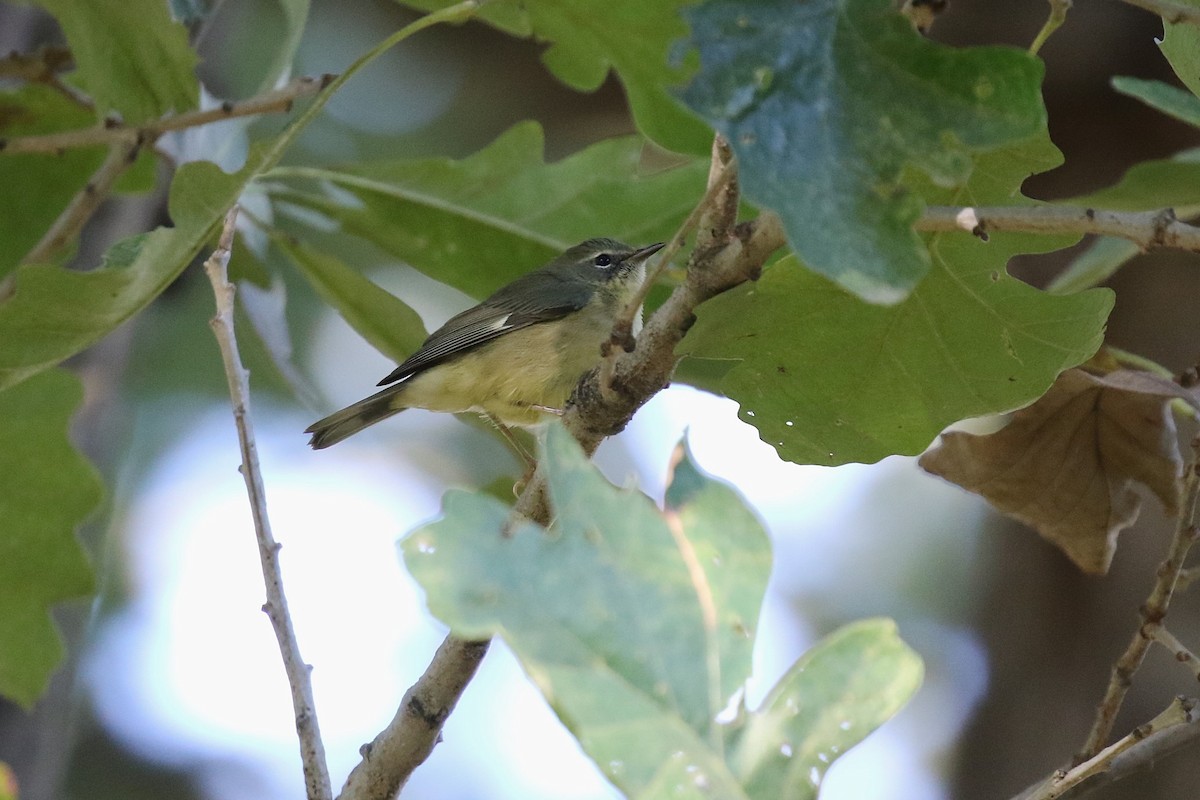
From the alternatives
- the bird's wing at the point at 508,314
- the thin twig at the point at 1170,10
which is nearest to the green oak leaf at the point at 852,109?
the thin twig at the point at 1170,10

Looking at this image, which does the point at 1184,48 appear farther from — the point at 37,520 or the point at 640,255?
the point at 640,255

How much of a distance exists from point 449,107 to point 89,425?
13.3ft

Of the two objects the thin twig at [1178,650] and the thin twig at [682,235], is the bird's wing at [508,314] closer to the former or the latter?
the thin twig at [682,235]

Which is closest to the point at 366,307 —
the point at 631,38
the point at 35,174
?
the point at 631,38

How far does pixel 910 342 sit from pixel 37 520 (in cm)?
224

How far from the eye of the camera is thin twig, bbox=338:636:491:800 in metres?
2.13

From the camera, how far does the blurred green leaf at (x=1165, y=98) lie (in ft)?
6.88

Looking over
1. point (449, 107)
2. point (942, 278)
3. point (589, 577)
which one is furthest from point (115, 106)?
point (449, 107)

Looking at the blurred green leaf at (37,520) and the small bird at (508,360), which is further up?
the blurred green leaf at (37,520)

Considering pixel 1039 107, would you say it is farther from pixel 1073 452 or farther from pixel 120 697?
pixel 120 697

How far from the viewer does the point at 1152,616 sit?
2.08 metres

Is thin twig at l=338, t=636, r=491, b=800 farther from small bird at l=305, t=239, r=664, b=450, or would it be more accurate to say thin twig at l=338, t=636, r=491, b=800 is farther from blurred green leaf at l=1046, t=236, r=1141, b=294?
small bird at l=305, t=239, r=664, b=450

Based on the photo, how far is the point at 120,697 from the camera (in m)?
7.29

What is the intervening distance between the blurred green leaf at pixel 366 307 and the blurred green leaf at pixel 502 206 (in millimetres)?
189
